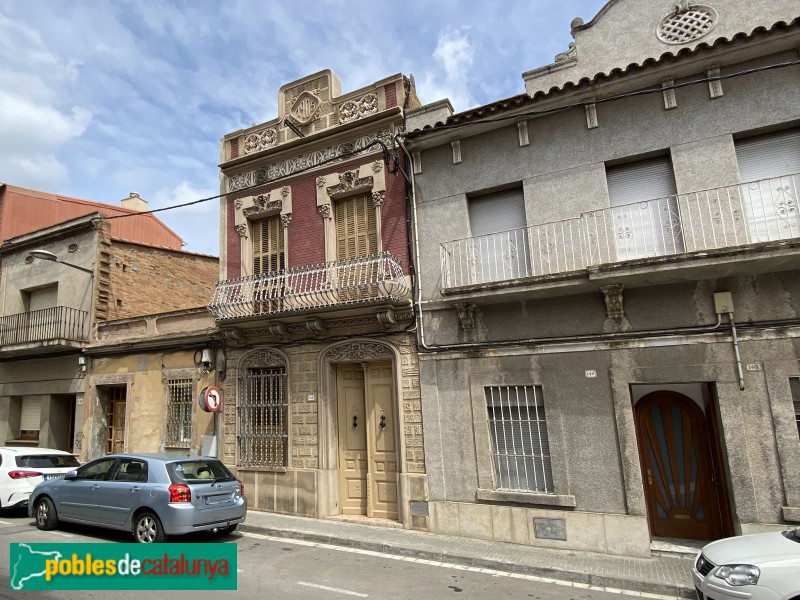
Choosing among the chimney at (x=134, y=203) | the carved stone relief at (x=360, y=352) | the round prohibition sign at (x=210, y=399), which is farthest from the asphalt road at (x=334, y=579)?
A: the chimney at (x=134, y=203)

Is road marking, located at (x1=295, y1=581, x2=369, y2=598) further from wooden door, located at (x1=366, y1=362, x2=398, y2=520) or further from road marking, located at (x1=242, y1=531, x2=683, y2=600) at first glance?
wooden door, located at (x1=366, y1=362, x2=398, y2=520)

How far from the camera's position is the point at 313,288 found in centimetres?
1045

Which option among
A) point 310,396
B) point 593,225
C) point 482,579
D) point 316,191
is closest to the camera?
point 482,579

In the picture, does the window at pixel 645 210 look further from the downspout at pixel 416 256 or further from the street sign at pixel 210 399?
the street sign at pixel 210 399

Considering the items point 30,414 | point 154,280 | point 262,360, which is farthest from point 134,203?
point 262,360

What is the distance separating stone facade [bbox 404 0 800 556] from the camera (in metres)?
7.18

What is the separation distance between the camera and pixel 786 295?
7.12m

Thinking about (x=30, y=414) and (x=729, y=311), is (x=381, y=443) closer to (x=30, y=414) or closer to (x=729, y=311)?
(x=729, y=311)

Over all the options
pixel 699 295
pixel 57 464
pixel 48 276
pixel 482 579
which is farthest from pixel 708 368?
pixel 48 276

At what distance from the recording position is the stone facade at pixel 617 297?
718 cm

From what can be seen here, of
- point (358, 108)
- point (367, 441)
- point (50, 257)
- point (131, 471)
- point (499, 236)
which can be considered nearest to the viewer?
point (131, 471)

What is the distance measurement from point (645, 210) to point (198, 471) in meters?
8.41

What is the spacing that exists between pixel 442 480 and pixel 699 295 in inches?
203

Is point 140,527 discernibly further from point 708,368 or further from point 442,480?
point 708,368
